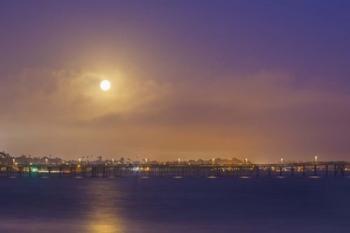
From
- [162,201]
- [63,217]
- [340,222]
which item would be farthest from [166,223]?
[162,201]

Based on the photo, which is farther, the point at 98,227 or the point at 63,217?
the point at 63,217

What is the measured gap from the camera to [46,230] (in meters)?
57.5

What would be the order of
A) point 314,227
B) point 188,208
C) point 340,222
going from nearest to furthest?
point 314,227, point 340,222, point 188,208

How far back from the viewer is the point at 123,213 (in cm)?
7450

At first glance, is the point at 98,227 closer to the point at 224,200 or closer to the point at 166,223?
the point at 166,223

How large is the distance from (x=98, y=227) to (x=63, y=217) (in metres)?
9.77

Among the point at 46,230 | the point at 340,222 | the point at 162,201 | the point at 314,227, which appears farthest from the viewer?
the point at 162,201

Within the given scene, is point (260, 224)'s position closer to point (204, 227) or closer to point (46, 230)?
point (204, 227)

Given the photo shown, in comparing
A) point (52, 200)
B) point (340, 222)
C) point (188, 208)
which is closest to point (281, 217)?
point (340, 222)

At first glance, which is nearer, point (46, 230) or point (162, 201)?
point (46, 230)

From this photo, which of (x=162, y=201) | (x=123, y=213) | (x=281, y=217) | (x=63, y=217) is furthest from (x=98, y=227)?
(x=162, y=201)

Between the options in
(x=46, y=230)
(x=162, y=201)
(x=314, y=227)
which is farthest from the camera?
(x=162, y=201)

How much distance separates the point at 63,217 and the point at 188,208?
16.4 metres

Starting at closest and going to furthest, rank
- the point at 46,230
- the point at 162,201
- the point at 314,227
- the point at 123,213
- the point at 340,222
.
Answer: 1. the point at 46,230
2. the point at 314,227
3. the point at 340,222
4. the point at 123,213
5. the point at 162,201
